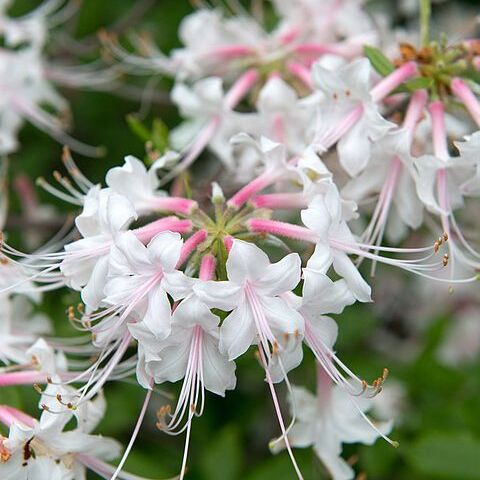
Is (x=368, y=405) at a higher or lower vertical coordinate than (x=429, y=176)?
lower

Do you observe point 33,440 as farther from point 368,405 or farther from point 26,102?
point 26,102

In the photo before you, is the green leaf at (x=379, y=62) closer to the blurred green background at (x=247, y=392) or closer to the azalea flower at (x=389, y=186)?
the azalea flower at (x=389, y=186)

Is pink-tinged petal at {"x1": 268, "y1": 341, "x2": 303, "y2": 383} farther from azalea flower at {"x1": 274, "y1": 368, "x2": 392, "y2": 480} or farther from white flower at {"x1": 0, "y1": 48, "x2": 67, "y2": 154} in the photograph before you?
white flower at {"x1": 0, "y1": 48, "x2": 67, "y2": 154}

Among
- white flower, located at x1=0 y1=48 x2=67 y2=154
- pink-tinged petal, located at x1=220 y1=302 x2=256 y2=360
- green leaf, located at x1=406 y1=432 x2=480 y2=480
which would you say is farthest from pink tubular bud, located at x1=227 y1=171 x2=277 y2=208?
white flower, located at x1=0 y1=48 x2=67 y2=154

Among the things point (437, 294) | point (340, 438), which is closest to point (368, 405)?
point (340, 438)

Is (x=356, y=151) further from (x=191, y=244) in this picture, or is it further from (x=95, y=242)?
(x=95, y=242)

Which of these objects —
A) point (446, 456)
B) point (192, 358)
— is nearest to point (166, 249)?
point (192, 358)
